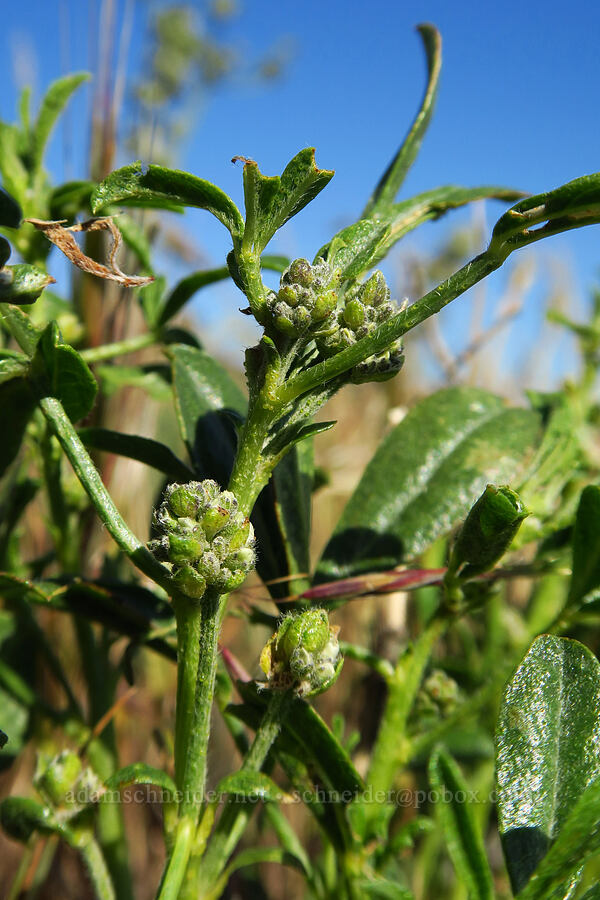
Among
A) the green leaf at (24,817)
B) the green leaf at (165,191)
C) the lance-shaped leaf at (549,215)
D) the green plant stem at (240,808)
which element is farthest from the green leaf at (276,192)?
the green leaf at (24,817)

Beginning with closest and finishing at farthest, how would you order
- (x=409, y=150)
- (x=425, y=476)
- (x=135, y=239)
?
(x=409, y=150)
(x=425, y=476)
(x=135, y=239)

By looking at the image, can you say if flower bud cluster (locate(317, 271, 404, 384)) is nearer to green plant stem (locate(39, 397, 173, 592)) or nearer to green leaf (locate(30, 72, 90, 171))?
green plant stem (locate(39, 397, 173, 592))

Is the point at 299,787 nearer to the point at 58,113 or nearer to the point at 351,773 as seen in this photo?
the point at 351,773

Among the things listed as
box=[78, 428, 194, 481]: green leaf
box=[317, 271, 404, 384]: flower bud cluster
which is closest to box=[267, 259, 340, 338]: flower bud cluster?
box=[317, 271, 404, 384]: flower bud cluster

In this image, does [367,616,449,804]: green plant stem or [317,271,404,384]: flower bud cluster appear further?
[367,616,449,804]: green plant stem

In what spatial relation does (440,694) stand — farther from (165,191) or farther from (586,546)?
(165,191)

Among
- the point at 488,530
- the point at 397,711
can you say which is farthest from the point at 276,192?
the point at 397,711
